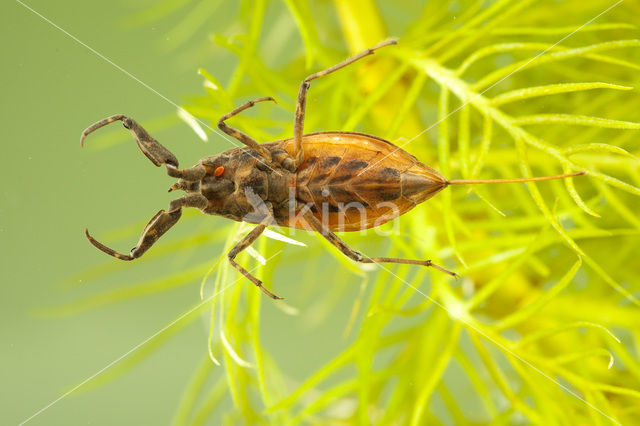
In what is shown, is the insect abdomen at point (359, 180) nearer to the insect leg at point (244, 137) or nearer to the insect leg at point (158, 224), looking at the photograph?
the insect leg at point (244, 137)

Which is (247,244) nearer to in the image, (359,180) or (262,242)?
(262,242)

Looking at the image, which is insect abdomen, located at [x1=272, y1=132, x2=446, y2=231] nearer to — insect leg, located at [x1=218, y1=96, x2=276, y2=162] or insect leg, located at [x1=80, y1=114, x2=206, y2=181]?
insect leg, located at [x1=218, y1=96, x2=276, y2=162]

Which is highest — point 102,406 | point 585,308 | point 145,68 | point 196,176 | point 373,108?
point 145,68

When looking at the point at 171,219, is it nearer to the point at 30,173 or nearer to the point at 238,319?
the point at 238,319

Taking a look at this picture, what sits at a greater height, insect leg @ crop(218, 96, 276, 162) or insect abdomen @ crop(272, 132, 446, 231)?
insect leg @ crop(218, 96, 276, 162)

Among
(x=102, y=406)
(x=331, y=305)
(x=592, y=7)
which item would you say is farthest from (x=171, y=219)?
(x=592, y=7)

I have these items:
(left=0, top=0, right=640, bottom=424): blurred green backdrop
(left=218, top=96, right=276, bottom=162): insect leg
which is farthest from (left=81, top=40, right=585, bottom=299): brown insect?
(left=0, top=0, right=640, bottom=424): blurred green backdrop

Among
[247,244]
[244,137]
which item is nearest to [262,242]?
[247,244]

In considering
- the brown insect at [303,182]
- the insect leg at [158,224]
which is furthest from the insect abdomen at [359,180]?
the insect leg at [158,224]
